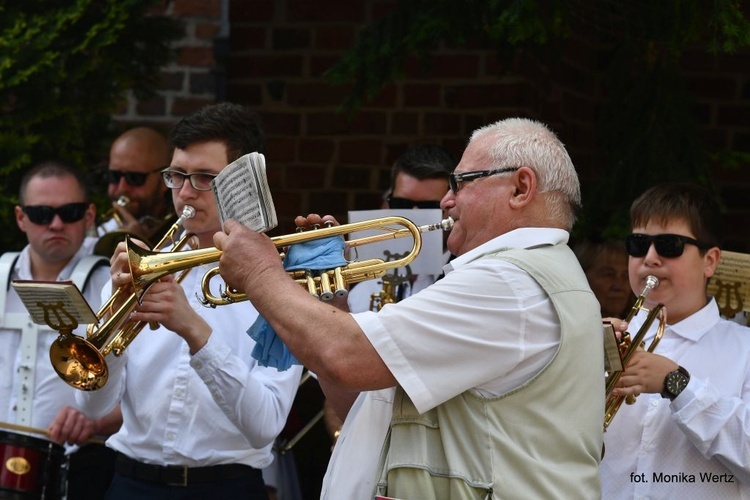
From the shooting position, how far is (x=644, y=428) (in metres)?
4.33

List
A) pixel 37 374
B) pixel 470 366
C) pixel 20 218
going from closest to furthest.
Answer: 1. pixel 470 366
2. pixel 37 374
3. pixel 20 218

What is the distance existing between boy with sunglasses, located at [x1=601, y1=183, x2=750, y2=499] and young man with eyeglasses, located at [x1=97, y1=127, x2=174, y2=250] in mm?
2461

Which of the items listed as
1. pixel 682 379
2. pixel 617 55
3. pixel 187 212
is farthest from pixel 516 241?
pixel 617 55

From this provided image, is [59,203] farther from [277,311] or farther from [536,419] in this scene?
[536,419]

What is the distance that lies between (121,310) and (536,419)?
1.37 meters

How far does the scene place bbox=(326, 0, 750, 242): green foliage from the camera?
4961mm

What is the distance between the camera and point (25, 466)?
186 inches

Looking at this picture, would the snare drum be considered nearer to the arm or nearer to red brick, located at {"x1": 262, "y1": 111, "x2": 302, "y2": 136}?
the arm

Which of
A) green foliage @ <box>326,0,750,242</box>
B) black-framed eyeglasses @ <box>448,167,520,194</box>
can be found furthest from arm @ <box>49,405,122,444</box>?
black-framed eyeglasses @ <box>448,167,520,194</box>

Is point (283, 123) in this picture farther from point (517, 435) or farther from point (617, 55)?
point (517, 435)

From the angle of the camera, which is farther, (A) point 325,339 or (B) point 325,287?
(B) point 325,287

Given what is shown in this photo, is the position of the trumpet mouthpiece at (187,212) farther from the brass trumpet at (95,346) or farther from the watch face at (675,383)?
the watch face at (675,383)

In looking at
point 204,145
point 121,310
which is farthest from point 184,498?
point 204,145

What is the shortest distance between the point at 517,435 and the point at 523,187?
27.1 inches
